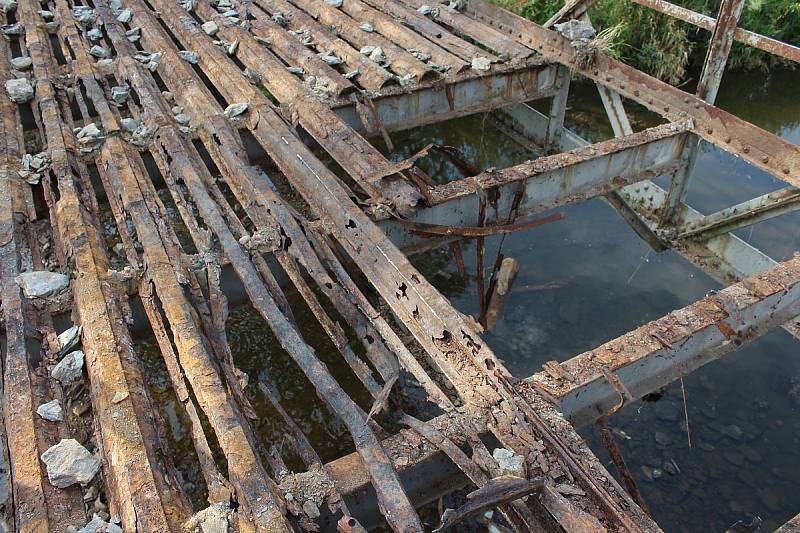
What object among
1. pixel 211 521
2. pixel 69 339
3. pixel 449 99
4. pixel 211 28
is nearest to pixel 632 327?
pixel 449 99

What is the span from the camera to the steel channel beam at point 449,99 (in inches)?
242

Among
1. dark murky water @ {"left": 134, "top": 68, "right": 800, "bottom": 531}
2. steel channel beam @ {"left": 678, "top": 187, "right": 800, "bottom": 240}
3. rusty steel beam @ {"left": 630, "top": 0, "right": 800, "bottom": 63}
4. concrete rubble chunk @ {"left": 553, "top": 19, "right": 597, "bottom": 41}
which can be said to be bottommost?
dark murky water @ {"left": 134, "top": 68, "right": 800, "bottom": 531}

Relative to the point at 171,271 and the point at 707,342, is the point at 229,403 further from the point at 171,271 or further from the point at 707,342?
the point at 707,342

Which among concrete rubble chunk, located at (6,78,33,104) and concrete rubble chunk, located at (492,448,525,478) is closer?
concrete rubble chunk, located at (492,448,525,478)

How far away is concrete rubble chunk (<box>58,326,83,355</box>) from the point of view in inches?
140

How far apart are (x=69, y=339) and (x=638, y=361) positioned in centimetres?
323

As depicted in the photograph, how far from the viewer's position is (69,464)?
2.89m

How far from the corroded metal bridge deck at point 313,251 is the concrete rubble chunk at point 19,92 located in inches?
1.4

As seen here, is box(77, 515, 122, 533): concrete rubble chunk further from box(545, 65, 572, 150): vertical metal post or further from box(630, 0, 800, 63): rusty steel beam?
box(545, 65, 572, 150): vertical metal post

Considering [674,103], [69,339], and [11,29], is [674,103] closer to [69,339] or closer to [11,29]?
[69,339]

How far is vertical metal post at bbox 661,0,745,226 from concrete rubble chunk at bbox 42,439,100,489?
5.55 meters

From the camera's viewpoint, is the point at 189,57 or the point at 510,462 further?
the point at 189,57

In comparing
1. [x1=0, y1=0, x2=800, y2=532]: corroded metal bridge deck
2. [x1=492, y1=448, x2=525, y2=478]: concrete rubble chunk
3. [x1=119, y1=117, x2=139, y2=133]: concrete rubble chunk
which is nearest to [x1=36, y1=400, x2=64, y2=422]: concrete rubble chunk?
[x1=0, y1=0, x2=800, y2=532]: corroded metal bridge deck

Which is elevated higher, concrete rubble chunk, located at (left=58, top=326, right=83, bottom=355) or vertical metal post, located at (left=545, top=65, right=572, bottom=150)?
concrete rubble chunk, located at (left=58, top=326, right=83, bottom=355)
